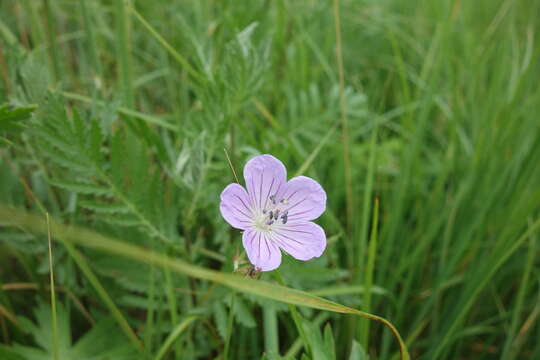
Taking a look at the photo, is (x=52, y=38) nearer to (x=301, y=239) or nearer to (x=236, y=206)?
(x=236, y=206)

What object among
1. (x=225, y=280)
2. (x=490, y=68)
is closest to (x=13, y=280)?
(x=225, y=280)

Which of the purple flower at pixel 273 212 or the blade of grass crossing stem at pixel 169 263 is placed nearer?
the blade of grass crossing stem at pixel 169 263

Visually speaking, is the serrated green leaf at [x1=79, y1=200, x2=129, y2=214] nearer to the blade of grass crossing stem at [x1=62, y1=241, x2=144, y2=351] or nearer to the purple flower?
the blade of grass crossing stem at [x1=62, y1=241, x2=144, y2=351]

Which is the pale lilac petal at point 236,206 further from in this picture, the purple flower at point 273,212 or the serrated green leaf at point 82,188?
the serrated green leaf at point 82,188

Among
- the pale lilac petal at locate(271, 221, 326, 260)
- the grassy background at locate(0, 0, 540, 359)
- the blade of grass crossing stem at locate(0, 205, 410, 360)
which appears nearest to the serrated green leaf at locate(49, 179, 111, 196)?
the grassy background at locate(0, 0, 540, 359)

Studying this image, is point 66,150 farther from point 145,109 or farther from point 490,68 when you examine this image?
point 490,68

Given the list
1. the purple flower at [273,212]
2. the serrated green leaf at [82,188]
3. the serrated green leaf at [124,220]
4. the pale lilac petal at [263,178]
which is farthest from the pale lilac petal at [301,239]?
the serrated green leaf at [82,188]

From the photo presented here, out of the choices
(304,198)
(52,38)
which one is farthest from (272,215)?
(52,38)
